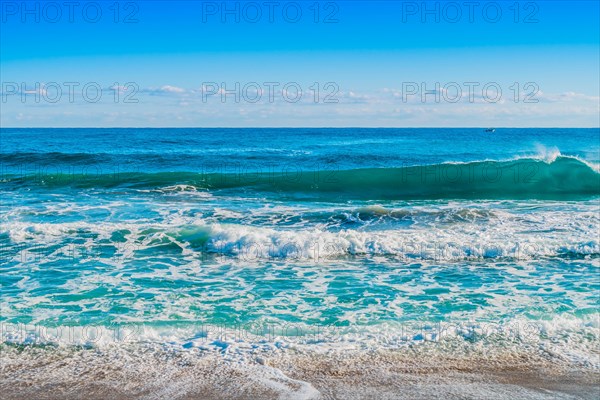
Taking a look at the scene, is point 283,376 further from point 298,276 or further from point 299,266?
point 299,266

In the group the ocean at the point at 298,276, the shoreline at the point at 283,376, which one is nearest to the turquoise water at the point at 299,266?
the ocean at the point at 298,276

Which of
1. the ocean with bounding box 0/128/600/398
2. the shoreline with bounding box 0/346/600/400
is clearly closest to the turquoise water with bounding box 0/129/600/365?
the ocean with bounding box 0/128/600/398

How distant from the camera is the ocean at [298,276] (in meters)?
6.33

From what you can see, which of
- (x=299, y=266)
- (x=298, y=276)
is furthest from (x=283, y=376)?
(x=299, y=266)

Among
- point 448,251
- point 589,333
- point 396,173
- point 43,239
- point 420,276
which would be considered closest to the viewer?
point 589,333

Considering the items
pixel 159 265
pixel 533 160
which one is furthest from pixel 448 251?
pixel 533 160

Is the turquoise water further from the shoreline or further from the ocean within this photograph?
the shoreline

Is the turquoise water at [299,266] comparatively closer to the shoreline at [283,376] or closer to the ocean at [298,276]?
the ocean at [298,276]

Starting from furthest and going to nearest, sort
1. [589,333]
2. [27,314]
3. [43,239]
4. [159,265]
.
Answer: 1. [43,239]
2. [159,265]
3. [27,314]
4. [589,333]

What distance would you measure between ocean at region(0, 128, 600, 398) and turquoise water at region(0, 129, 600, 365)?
0.04 m

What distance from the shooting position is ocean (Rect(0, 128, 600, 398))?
20.8ft

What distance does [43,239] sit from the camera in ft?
39.0

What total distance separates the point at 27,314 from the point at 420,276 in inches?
234

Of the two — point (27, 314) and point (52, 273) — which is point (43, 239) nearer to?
point (52, 273)
